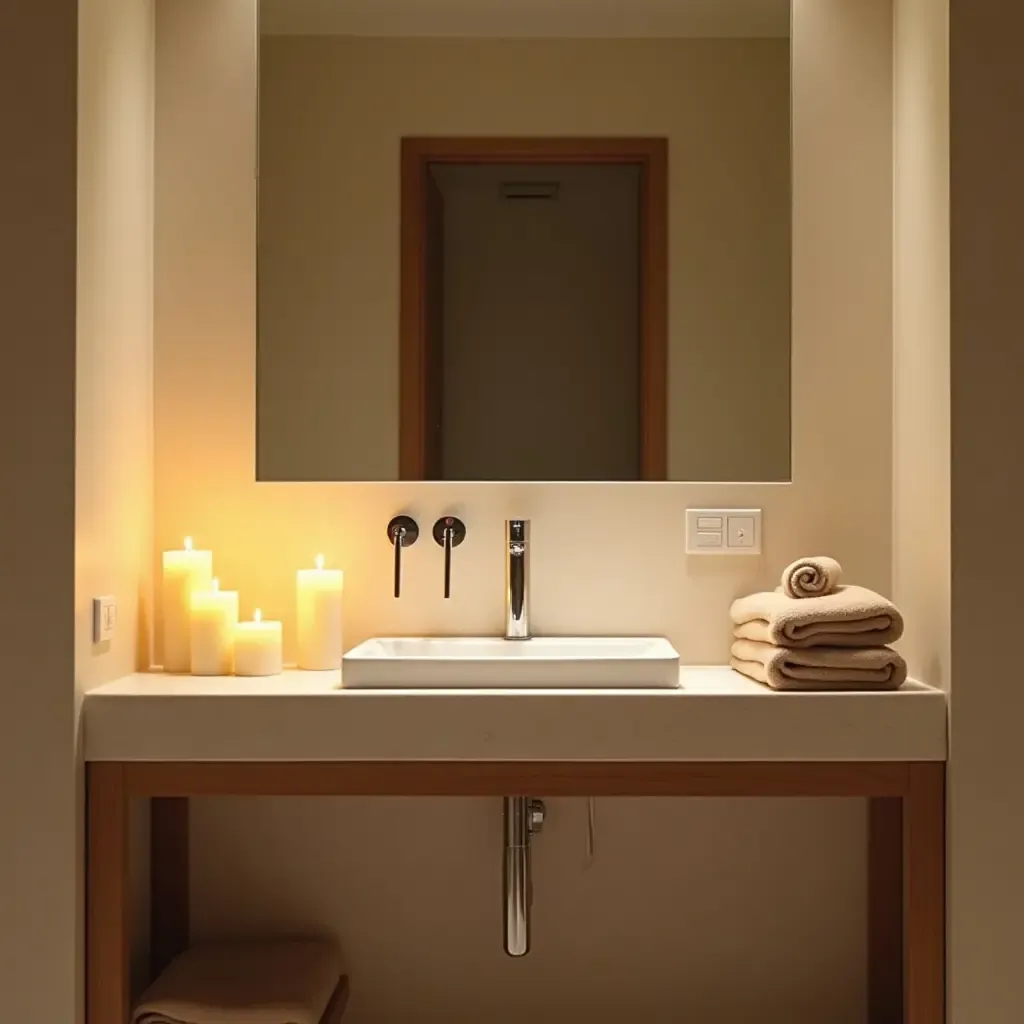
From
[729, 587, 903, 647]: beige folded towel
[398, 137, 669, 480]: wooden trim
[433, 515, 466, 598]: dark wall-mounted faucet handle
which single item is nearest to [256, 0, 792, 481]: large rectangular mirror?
[398, 137, 669, 480]: wooden trim

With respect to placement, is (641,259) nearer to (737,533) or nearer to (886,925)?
(737,533)

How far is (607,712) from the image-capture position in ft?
6.23

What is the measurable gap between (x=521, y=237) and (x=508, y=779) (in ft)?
3.49

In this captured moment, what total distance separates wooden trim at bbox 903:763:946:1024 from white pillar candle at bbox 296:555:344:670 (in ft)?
3.31

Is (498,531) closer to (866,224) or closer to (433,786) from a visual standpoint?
(433,786)

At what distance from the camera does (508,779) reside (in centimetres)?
190

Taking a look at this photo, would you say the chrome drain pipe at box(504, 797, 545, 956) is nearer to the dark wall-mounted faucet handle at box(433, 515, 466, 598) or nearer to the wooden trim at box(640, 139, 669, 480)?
the dark wall-mounted faucet handle at box(433, 515, 466, 598)

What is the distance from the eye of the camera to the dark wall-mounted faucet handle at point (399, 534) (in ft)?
7.50

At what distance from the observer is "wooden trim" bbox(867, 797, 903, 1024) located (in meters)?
2.33

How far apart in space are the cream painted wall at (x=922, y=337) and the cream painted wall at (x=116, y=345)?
1368 mm
